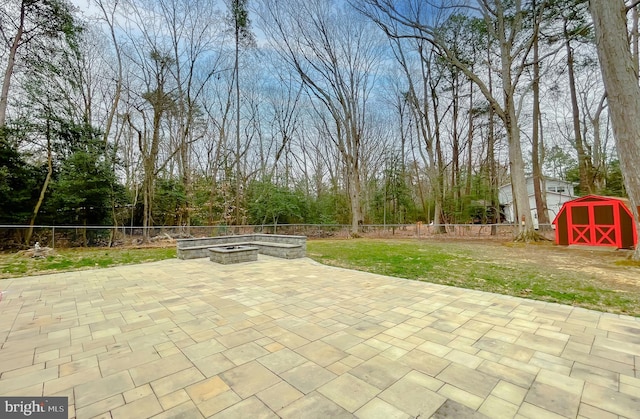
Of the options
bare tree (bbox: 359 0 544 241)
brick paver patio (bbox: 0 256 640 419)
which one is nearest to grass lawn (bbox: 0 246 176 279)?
brick paver patio (bbox: 0 256 640 419)

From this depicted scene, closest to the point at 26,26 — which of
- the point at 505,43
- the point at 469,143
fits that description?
the point at 505,43

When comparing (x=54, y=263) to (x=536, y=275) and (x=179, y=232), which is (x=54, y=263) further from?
(x=536, y=275)

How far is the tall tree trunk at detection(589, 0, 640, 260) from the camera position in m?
6.34

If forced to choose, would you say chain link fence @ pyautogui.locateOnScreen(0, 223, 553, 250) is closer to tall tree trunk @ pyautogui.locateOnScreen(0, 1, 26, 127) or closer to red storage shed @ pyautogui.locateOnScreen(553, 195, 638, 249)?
red storage shed @ pyautogui.locateOnScreen(553, 195, 638, 249)

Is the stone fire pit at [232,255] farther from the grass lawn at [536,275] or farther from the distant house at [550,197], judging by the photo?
the distant house at [550,197]

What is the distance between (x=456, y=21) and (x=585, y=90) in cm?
915

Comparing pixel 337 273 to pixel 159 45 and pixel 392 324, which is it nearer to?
pixel 392 324

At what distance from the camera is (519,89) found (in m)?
13.4

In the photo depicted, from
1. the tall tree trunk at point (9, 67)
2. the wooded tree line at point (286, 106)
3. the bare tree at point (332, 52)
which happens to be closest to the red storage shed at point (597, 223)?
the wooded tree line at point (286, 106)

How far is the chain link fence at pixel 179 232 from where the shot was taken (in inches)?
360

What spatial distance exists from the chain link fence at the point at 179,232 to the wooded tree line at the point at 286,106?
3.18ft

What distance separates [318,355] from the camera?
227 cm

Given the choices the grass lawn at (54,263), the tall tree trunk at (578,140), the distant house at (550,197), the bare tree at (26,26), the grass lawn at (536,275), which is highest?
the bare tree at (26,26)

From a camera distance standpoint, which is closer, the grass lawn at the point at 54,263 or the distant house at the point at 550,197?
the grass lawn at the point at 54,263
